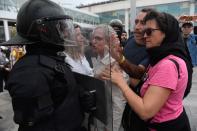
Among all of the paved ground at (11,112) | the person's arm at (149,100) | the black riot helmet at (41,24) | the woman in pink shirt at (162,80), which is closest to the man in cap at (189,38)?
the paved ground at (11,112)

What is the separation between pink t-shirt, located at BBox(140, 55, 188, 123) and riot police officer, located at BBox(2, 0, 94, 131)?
1.44 feet

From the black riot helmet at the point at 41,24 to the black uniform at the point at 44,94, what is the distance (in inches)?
3.8

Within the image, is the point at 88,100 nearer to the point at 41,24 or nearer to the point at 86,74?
the point at 86,74

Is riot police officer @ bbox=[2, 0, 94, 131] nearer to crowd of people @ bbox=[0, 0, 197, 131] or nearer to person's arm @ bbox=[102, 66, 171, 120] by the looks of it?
crowd of people @ bbox=[0, 0, 197, 131]

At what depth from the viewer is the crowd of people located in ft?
4.16

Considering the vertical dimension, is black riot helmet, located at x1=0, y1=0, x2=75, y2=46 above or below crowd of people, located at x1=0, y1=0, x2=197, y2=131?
above

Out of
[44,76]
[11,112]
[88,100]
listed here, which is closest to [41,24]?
[44,76]

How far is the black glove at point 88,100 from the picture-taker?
54.4 inches

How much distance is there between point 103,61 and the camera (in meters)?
1.40

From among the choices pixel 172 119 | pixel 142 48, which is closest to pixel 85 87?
pixel 172 119

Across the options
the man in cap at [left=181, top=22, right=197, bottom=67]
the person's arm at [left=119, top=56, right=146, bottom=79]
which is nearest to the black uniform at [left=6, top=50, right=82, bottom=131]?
the person's arm at [left=119, top=56, right=146, bottom=79]

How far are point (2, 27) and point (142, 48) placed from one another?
753 inches

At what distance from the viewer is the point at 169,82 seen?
1.48 m

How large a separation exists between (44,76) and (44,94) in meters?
0.08
